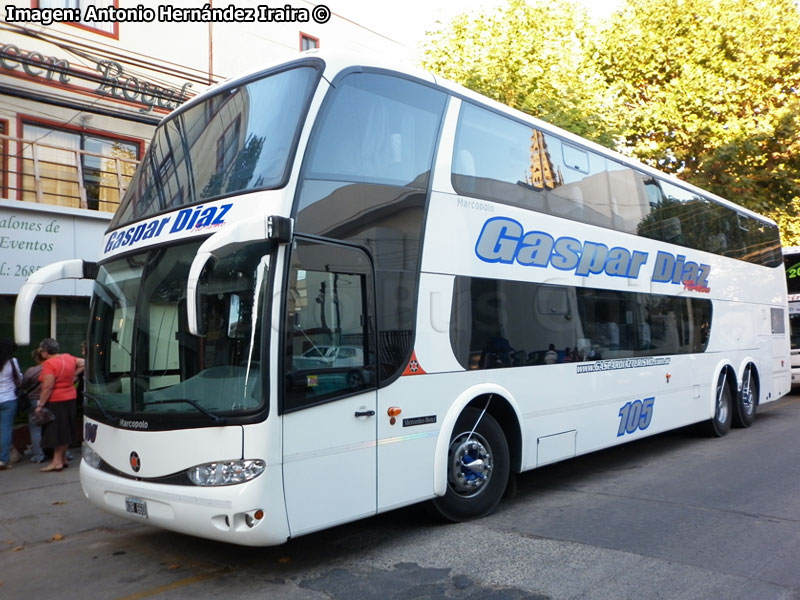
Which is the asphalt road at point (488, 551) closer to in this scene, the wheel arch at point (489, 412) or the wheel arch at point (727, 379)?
the wheel arch at point (489, 412)

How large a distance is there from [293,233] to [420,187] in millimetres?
1589

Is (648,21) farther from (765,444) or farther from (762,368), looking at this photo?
(765,444)

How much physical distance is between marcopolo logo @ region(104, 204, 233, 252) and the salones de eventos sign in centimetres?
824

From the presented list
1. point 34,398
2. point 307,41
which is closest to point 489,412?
point 34,398

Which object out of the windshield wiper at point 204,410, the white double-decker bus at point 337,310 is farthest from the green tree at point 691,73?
the windshield wiper at point 204,410

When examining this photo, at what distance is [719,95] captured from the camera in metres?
19.3

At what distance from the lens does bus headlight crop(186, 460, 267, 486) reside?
492 centimetres

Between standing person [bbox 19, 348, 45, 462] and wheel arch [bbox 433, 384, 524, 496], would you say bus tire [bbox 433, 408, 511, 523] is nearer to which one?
wheel arch [bbox 433, 384, 524, 496]

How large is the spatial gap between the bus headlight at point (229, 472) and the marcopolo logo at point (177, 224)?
5.49ft

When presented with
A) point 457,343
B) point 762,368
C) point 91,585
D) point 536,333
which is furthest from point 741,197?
point 91,585

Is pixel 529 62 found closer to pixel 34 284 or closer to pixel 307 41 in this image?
pixel 307 41

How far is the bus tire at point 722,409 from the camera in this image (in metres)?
11.5

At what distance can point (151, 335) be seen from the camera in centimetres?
548

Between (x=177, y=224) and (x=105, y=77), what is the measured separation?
9580 millimetres
